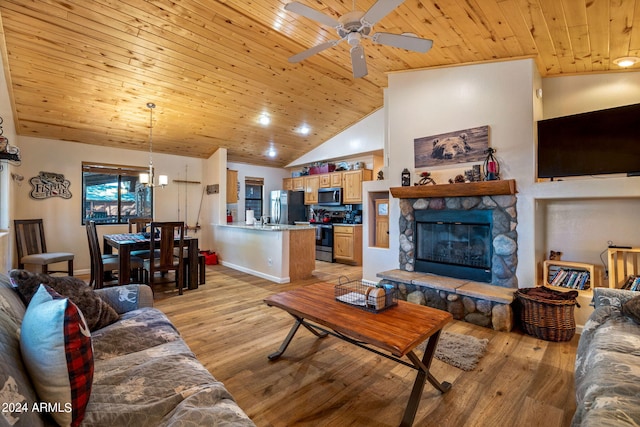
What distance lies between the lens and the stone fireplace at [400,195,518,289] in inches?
131

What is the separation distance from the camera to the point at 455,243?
377 centimetres

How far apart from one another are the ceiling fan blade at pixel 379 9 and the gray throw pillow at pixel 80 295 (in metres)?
2.48

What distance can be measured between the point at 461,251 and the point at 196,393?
3.38m

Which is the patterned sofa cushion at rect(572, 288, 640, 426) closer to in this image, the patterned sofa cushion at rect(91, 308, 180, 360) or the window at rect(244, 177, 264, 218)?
the patterned sofa cushion at rect(91, 308, 180, 360)

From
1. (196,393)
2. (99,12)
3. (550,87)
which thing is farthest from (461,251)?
(99,12)

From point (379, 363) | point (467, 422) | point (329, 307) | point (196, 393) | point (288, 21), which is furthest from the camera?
point (288, 21)

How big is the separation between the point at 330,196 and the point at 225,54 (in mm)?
3826

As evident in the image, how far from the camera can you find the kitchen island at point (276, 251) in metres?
4.83

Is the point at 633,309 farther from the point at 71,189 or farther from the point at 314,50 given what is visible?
the point at 71,189

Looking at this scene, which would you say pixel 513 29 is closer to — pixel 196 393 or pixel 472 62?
pixel 472 62

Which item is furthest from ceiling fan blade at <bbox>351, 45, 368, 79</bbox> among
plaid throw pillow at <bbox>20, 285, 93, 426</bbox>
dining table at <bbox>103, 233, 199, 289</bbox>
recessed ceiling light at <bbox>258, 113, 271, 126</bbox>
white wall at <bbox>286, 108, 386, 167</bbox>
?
dining table at <bbox>103, 233, 199, 289</bbox>

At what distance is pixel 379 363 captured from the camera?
7.77 ft

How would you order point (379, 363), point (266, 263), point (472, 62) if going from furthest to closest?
point (266, 263) → point (472, 62) → point (379, 363)

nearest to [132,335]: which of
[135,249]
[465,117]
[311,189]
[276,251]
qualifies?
[135,249]
